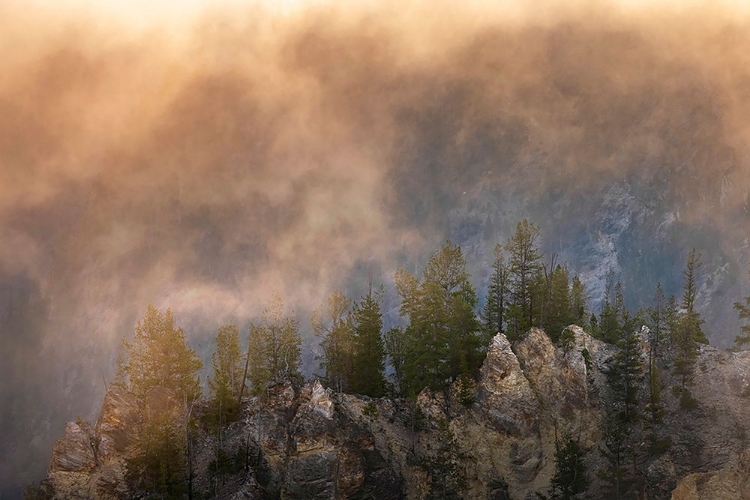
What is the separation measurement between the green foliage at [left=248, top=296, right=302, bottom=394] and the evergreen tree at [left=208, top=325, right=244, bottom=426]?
2.93 metres

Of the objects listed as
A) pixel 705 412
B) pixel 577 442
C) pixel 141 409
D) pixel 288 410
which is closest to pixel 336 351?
pixel 288 410

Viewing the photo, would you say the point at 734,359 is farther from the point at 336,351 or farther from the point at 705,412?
the point at 336,351

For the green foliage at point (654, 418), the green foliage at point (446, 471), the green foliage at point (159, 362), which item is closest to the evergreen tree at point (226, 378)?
the green foliage at point (159, 362)

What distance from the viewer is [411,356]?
11888cm

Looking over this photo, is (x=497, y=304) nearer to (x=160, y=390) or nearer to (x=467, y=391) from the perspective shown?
(x=467, y=391)

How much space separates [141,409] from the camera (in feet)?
355

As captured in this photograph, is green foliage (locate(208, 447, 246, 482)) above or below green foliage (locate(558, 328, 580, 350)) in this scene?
below

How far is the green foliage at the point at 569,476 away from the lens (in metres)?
102

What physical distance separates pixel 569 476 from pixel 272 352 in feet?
186

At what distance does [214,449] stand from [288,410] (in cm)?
1279

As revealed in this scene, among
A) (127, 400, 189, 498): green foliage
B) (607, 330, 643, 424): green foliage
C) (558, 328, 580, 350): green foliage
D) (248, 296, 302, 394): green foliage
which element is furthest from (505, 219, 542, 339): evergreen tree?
(127, 400, 189, 498): green foliage

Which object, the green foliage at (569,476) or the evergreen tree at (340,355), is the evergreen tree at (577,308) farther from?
the evergreen tree at (340,355)

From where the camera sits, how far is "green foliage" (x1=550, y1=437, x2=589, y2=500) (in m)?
102

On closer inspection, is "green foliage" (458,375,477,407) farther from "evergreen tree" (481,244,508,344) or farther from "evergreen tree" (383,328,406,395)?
"evergreen tree" (383,328,406,395)
